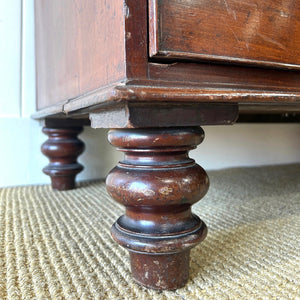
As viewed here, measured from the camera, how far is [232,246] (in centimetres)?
48

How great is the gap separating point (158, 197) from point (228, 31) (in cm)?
19

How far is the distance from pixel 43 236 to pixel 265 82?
1.37ft

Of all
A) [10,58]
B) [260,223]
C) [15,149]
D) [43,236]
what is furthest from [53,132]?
[260,223]

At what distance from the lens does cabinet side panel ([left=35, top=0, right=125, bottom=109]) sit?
0.34m

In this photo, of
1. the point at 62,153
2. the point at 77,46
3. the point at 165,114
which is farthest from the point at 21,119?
the point at 165,114

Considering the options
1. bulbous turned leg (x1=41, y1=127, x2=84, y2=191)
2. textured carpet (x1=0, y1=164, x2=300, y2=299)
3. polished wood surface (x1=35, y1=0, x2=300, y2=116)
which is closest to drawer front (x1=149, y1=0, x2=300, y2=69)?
polished wood surface (x1=35, y1=0, x2=300, y2=116)

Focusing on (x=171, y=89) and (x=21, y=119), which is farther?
(x=21, y=119)

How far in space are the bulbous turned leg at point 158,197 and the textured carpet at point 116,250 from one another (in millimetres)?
36

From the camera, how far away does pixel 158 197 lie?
0.32 m

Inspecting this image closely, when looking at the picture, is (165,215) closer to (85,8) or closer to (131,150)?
(131,150)

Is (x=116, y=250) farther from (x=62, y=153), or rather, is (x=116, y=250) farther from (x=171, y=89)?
(x=62, y=153)

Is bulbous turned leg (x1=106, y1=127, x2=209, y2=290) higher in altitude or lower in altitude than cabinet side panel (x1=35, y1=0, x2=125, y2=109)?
lower

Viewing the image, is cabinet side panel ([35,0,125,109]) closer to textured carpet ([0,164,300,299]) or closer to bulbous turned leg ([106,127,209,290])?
bulbous turned leg ([106,127,209,290])

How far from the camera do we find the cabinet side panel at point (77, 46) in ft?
1.10
